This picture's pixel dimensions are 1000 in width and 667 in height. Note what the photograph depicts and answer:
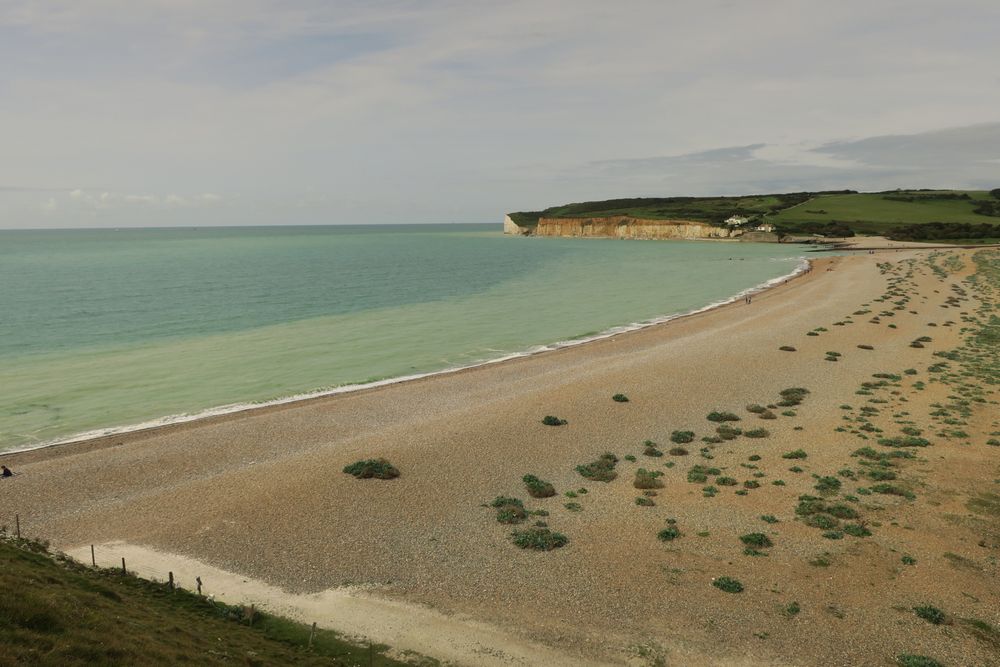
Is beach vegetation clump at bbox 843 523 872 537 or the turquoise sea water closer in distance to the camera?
beach vegetation clump at bbox 843 523 872 537

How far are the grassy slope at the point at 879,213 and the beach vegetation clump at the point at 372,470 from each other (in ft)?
554

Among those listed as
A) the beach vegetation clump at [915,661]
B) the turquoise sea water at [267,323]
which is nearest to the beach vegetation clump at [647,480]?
the beach vegetation clump at [915,661]

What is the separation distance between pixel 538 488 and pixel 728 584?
7261mm


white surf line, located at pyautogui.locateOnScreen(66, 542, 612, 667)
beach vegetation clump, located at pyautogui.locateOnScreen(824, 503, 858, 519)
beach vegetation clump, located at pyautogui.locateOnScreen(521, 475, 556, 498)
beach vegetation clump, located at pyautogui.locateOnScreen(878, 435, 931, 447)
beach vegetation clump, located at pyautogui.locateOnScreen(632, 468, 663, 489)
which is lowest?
white surf line, located at pyautogui.locateOnScreen(66, 542, 612, 667)

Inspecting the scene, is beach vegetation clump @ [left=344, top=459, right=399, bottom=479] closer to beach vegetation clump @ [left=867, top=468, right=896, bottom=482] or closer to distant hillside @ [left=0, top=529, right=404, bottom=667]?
distant hillside @ [left=0, top=529, right=404, bottom=667]

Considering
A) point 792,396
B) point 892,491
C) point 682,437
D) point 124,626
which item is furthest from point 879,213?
point 124,626

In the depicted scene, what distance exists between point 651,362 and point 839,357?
12.4 metres

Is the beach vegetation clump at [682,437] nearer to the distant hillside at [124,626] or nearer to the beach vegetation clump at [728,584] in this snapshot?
the beach vegetation clump at [728,584]

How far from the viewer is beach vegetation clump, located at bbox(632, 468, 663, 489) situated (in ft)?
66.8

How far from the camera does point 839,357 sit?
3716 cm

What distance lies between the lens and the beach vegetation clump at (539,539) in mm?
16891

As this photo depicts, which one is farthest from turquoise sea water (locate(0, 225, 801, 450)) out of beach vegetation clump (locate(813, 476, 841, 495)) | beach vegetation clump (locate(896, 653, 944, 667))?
beach vegetation clump (locate(896, 653, 944, 667))

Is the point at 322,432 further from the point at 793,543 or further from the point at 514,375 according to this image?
the point at 793,543

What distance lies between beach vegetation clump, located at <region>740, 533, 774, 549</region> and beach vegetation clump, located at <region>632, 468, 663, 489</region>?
395 centimetres
